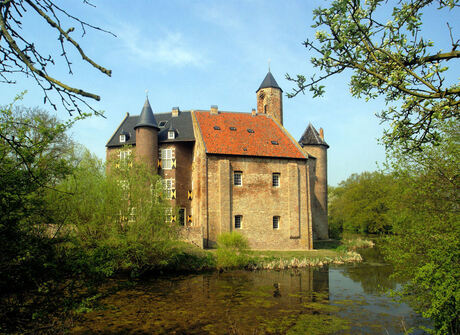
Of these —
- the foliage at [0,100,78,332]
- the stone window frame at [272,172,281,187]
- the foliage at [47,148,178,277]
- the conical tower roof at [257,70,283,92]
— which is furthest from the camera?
the conical tower roof at [257,70,283,92]

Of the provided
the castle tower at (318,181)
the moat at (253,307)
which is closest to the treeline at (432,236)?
the moat at (253,307)

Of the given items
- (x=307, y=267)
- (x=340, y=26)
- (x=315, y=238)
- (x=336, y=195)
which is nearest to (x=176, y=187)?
(x=307, y=267)

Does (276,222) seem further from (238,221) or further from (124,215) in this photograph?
(124,215)

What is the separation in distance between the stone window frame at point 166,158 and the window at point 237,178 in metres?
5.80

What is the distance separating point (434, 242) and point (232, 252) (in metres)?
12.5

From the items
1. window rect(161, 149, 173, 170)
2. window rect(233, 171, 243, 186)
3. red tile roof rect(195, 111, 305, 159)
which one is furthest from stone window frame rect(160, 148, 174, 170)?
window rect(233, 171, 243, 186)

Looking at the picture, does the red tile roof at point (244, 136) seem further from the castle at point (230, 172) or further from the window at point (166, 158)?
the window at point (166, 158)

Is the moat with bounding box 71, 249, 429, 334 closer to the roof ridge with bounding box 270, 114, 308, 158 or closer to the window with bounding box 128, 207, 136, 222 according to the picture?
the window with bounding box 128, 207, 136, 222

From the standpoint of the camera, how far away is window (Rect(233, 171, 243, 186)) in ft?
82.9

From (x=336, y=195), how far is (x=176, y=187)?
47782mm

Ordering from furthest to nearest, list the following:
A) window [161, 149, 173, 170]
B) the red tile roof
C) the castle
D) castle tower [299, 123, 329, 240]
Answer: castle tower [299, 123, 329, 240] < window [161, 149, 173, 170] < the red tile roof < the castle

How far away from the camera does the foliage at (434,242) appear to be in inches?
280

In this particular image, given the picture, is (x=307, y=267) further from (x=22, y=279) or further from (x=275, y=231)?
(x=22, y=279)

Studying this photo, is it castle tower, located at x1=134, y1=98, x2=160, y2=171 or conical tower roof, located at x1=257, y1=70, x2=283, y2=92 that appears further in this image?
conical tower roof, located at x1=257, y1=70, x2=283, y2=92
